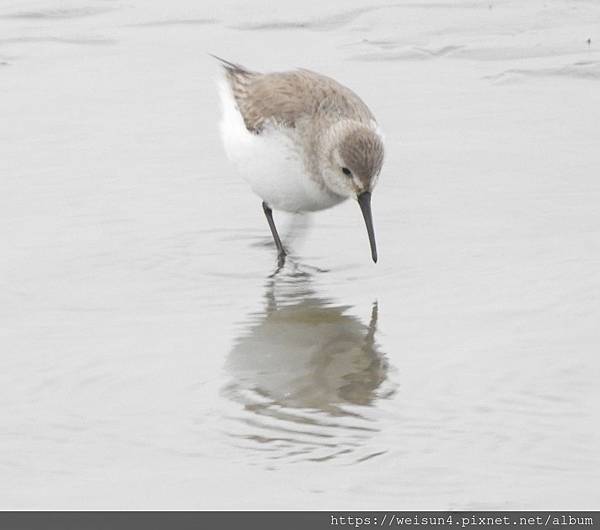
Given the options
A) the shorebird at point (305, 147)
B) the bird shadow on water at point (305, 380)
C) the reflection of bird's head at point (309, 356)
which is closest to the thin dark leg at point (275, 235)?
the shorebird at point (305, 147)

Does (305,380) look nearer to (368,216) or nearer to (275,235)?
(368,216)

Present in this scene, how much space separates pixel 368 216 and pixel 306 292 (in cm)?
51

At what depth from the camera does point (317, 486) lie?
409 centimetres

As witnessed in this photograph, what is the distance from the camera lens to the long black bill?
6.28 meters

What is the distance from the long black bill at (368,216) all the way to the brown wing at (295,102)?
1.54 feet

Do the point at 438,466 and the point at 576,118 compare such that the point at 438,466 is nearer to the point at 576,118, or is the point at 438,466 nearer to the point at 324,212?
the point at 324,212

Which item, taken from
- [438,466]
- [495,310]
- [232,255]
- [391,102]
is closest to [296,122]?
[232,255]

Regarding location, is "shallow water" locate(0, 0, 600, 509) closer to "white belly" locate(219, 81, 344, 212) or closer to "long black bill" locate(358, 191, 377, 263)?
"long black bill" locate(358, 191, 377, 263)

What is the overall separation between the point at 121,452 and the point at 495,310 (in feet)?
6.13

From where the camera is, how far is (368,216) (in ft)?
21.1

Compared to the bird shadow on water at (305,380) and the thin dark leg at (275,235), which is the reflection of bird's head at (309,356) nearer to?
the bird shadow on water at (305,380)

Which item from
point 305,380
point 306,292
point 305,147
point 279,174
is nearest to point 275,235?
point 279,174

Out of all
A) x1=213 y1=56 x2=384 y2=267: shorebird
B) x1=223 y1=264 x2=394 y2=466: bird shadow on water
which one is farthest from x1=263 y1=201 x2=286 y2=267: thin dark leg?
x1=223 y1=264 x2=394 y2=466: bird shadow on water

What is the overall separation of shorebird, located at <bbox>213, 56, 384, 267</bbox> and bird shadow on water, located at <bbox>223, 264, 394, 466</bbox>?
0.58 metres
